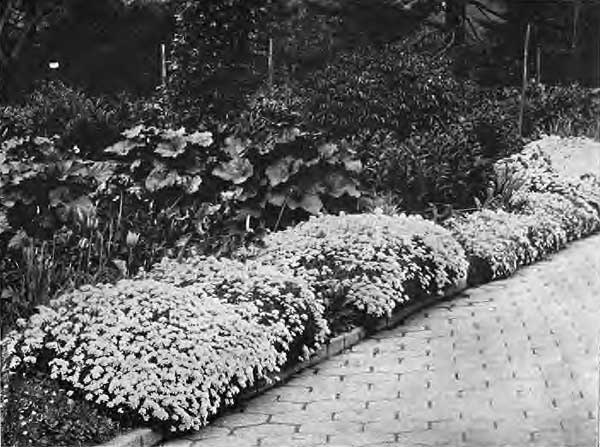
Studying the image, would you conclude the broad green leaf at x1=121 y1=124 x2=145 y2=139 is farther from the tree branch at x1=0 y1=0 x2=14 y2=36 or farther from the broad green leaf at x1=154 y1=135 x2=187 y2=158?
the tree branch at x1=0 y1=0 x2=14 y2=36

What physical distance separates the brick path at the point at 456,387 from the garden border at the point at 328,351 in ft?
0.17

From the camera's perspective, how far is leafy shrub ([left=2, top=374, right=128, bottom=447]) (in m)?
3.72

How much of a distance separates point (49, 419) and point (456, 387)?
81.1 inches

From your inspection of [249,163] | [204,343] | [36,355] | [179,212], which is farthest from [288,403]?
[249,163]

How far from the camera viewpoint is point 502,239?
723 cm

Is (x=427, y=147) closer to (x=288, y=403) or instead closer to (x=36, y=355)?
(x=288, y=403)

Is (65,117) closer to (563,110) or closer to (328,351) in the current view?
(328,351)

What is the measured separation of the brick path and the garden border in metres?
0.05

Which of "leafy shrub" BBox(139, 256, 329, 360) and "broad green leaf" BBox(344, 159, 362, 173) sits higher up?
"broad green leaf" BBox(344, 159, 362, 173)

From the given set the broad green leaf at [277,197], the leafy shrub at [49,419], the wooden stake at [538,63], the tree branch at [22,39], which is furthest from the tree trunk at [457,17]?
the leafy shrub at [49,419]

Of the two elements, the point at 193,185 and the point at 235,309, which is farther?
the point at 193,185

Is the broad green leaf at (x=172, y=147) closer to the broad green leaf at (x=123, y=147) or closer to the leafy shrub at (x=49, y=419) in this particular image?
the broad green leaf at (x=123, y=147)

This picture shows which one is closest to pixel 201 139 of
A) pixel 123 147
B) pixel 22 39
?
pixel 123 147

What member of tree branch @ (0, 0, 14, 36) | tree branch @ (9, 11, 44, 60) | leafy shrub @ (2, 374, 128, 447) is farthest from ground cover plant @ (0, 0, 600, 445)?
tree branch @ (0, 0, 14, 36)
